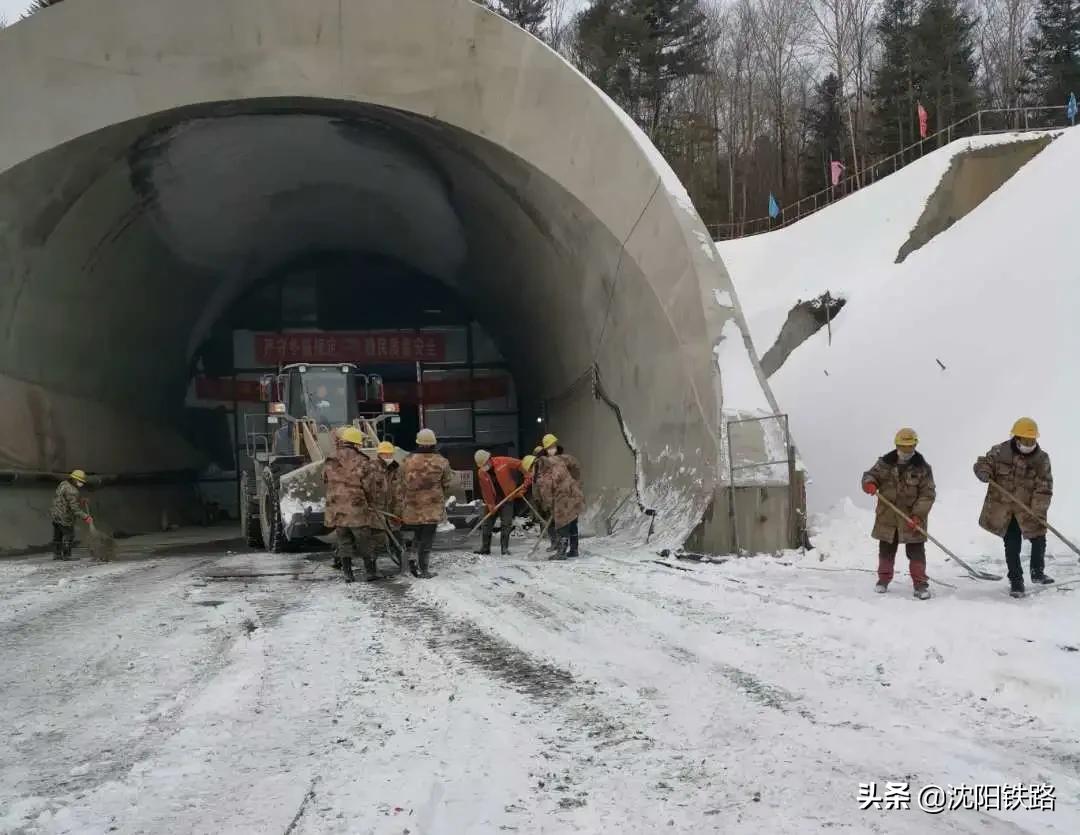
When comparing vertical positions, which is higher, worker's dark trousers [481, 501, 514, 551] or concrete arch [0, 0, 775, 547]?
concrete arch [0, 0, 775, 547]

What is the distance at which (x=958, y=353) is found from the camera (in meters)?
12.5

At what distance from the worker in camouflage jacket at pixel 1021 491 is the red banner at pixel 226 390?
20678mm

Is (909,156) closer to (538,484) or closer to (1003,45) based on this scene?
(1003,45)

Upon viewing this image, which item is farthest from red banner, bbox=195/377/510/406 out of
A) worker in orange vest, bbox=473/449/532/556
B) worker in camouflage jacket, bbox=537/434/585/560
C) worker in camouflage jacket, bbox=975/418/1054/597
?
worker in camouflage jacket, bbox=975/418/1054/597

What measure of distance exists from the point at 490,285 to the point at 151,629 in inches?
599

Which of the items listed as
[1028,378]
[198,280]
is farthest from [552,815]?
[198,280]

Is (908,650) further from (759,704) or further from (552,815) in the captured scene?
(552,815)

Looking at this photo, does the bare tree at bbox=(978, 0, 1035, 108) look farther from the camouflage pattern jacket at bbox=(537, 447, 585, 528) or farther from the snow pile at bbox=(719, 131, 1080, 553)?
the camouflage pattern jacket at bbox=(537, 447, 585, 528)

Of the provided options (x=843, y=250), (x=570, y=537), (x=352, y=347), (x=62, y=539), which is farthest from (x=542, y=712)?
(x=352, y=347)

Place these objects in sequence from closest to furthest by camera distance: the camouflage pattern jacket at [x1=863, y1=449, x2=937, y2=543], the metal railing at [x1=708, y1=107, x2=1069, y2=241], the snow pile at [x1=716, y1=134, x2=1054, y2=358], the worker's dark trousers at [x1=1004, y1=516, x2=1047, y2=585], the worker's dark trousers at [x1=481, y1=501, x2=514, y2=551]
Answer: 1. the worker's dark trousers at [x1=1004, y1=516, x2=1047, y2=585]
2. the camouflage pattern jacket at [x1=863, y1=449, x2=937, y2=543]
3. the worker's dark trousers at [x1=481, y1=501, x2=514, y2=551]
4. the snow pile at [x1=716, y1=134, x2=1054, y2=358]
5. the metal railing at [x1=708, y1=107, x2=1069, y2=241]

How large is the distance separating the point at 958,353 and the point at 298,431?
9971 mm

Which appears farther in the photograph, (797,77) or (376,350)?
(797,77)

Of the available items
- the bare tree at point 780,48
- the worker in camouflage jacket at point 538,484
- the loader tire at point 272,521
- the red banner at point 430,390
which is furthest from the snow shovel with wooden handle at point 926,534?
the bare tree at point 780,48

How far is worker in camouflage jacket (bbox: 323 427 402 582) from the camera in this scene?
29.9ft
